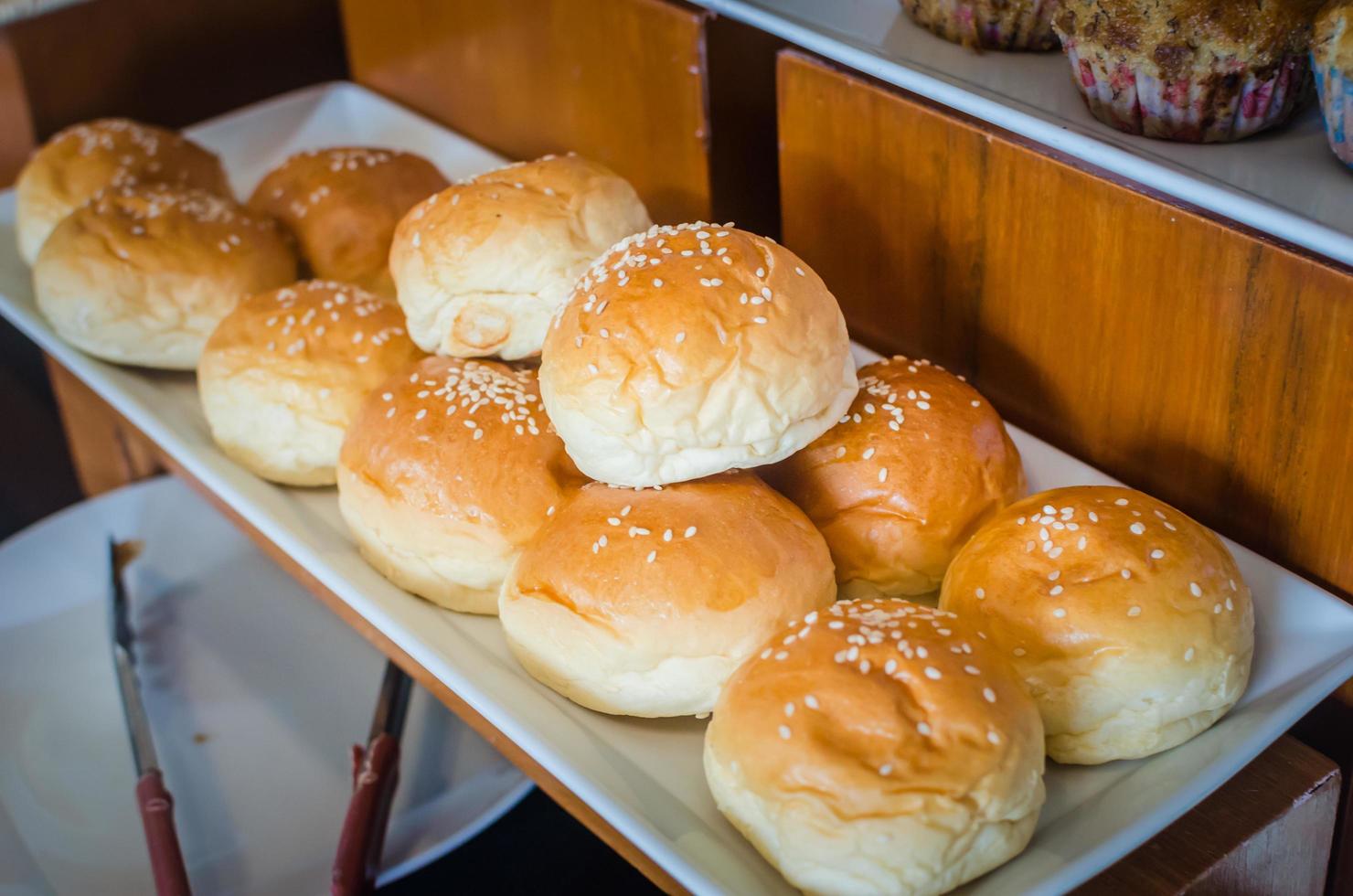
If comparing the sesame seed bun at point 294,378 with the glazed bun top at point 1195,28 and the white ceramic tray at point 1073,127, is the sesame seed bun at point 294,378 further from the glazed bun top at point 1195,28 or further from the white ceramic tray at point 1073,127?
the glazed bun top at point 1195,28

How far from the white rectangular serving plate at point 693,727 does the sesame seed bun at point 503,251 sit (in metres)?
0.35

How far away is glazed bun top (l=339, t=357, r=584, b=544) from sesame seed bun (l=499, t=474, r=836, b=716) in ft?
0.41

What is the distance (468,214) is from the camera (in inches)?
73.2

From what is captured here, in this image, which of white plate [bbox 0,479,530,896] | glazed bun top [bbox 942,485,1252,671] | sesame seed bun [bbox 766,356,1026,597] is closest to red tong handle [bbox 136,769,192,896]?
white plate [bbox 0,479,530,896]

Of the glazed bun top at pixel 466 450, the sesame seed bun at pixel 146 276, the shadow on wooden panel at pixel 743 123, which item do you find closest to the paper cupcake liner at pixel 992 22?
the shadow on wooden panel at pixel 743 123

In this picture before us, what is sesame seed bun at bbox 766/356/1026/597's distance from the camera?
1.66 meters

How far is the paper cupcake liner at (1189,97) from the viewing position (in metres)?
1.44

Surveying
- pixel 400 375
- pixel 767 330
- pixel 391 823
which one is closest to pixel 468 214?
pixel 400 375

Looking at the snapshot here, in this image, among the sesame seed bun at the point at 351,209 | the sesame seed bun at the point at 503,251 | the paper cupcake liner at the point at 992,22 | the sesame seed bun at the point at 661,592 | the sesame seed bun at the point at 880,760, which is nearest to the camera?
the sesame seed bun at the point at 880,760

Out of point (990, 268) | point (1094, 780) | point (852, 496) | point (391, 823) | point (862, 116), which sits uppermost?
point (862, 116)

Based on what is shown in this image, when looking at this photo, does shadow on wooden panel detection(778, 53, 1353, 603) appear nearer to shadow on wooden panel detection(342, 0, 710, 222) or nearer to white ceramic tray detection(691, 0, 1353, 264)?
white ceramic tray detection(691, 0, 1353, 264)

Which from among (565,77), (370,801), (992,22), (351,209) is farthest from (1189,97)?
(351,209)

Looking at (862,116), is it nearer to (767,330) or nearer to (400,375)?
(767,330)

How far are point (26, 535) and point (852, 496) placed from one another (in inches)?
62.3
